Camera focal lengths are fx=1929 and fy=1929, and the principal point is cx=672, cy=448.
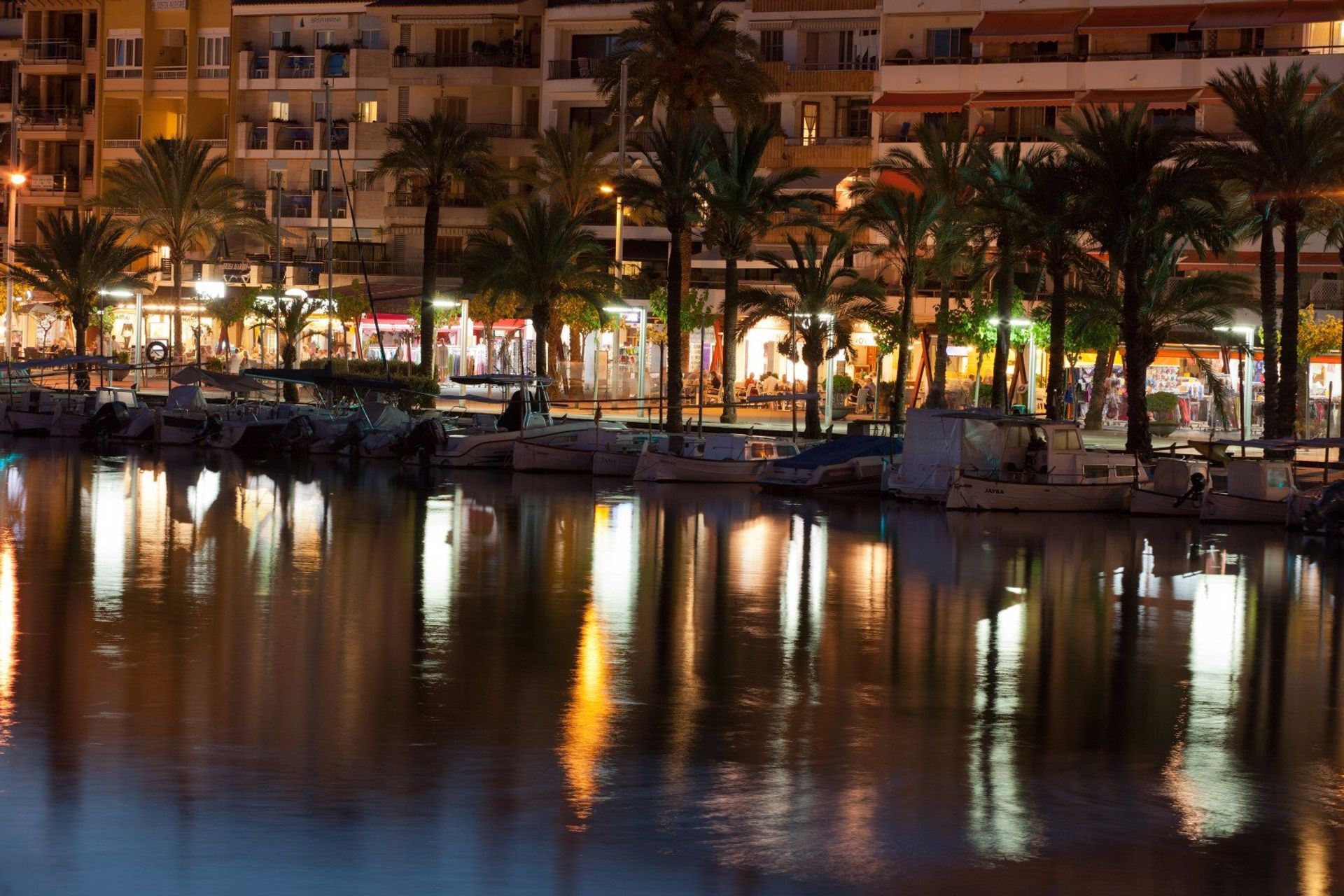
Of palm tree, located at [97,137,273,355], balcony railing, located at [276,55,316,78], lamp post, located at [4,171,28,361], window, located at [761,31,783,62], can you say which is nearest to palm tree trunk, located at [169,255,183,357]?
palm tree, located at [97,137,273,355]

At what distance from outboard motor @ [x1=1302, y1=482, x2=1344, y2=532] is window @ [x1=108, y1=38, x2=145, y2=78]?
74967mm

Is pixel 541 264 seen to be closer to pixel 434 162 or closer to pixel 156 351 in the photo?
pixel 434 162

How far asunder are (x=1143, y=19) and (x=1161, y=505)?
1522 inches

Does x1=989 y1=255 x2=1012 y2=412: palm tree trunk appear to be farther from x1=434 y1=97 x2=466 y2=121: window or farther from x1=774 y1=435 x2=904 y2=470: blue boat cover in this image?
x1=434 y1=97 x2=466 y2=121: window

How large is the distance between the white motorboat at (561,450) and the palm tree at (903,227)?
1061cm

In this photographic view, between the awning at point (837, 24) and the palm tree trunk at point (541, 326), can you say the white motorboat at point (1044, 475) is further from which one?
the awning at point (837, 24)

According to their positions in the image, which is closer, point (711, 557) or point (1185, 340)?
point (711, 557)

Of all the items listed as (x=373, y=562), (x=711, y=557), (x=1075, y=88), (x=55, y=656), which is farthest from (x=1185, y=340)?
(x=55, y=656)

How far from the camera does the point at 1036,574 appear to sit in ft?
94.2

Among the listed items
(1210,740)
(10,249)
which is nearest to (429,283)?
(10,249)

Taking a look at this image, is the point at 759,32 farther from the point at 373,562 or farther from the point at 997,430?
the point at 373,562

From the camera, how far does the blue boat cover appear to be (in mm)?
42625

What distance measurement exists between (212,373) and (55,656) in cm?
3712

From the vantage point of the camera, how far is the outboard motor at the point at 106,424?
5330 cm
